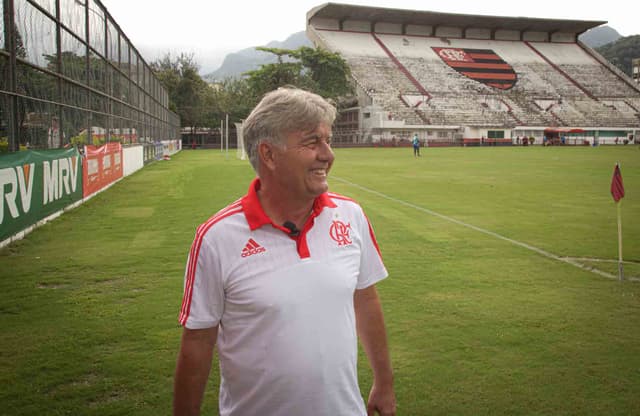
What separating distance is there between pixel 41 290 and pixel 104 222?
5.35m

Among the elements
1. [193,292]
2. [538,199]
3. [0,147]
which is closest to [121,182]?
[0,147]

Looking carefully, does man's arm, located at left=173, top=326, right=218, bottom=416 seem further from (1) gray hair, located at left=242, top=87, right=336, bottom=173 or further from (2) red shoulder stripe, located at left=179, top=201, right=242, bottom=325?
(1) gray hair, located at left=242, top=87, right=336, bottom=173

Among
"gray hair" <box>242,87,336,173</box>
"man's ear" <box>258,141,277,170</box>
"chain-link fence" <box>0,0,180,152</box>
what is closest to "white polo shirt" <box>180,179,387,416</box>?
"man's ear" <box>258,141,277,170</box>

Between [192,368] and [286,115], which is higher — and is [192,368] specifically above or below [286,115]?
below

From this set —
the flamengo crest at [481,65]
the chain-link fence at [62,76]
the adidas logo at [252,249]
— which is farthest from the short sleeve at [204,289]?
the flamengo crest at [481,65]

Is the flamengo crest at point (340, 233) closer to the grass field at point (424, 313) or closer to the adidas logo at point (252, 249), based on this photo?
the adidas logo at point (252, 249)

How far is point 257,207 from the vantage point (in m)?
2.24

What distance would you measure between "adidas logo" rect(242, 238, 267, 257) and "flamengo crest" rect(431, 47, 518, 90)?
3097 inches

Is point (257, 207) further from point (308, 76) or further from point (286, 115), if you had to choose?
point (308, 76)

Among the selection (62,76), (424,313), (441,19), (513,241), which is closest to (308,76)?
(441,19)

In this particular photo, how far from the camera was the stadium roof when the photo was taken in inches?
3177

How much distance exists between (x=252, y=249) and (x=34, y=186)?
9.67 metres

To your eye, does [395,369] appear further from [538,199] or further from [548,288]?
[538,199]

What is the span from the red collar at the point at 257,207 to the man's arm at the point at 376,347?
0.45m
